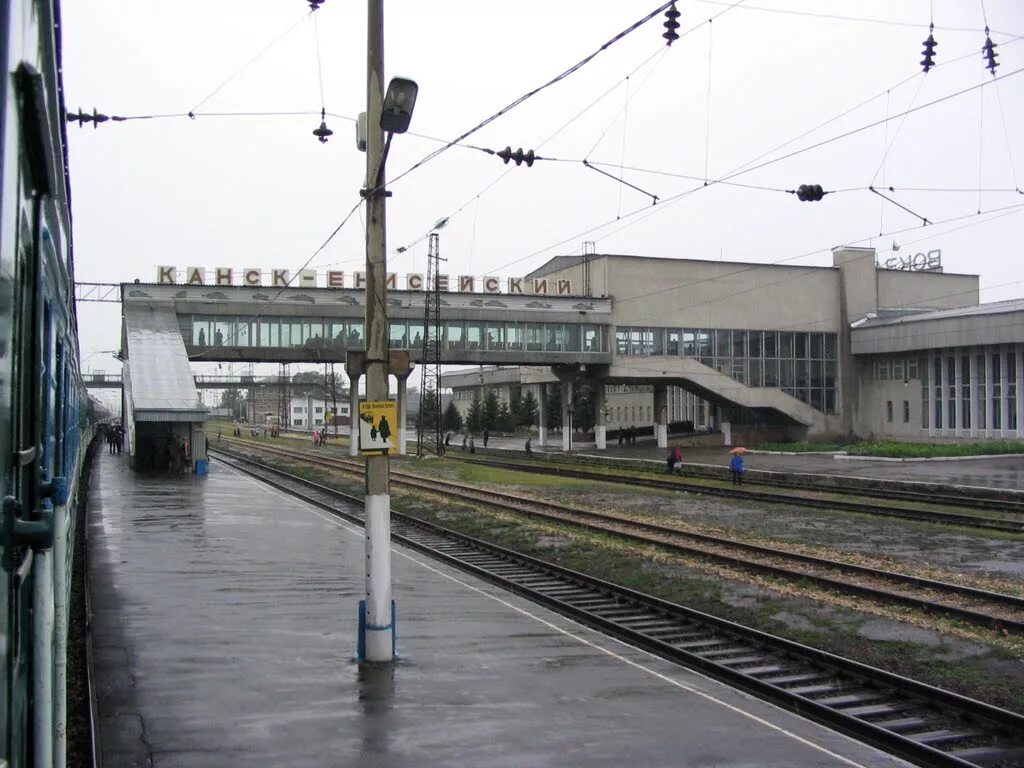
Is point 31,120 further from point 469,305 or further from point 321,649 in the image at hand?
point 469,305

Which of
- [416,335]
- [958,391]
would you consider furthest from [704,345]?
[416,335]

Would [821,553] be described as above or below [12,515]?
below

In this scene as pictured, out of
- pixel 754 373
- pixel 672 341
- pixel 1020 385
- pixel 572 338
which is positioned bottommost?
pixel 1020 385

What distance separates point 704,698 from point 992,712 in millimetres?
2590

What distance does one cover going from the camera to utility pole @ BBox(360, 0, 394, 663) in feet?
32.6

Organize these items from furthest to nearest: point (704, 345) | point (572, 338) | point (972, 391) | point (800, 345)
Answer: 1. point (800, 345)
2. point (704, 345)
3. point (572, 338)
4. point (972, 391)

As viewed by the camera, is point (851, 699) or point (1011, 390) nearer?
point (851, 699)

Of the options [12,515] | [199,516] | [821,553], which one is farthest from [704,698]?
[199,516]

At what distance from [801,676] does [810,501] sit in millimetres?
17925

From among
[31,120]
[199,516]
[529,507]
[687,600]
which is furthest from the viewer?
[529,507]

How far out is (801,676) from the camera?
33.2ft

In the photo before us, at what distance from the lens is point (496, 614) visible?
13.1 m

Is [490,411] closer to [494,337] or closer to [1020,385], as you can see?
[494,337]

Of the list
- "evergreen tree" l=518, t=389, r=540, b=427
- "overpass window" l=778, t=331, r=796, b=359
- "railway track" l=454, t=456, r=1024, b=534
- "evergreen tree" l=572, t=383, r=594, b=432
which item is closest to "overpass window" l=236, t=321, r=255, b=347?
"railway track" l=454, t=456, r=1024, b=534
